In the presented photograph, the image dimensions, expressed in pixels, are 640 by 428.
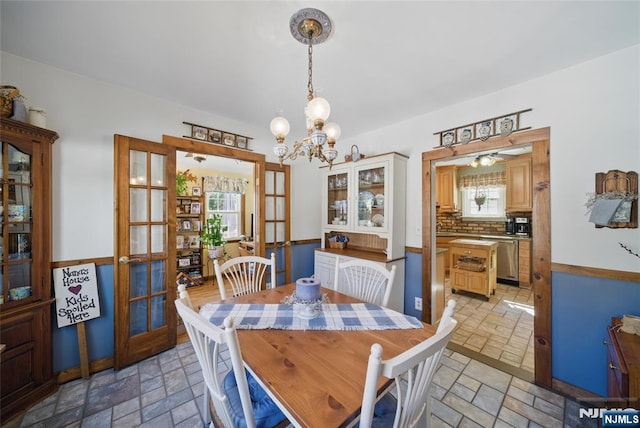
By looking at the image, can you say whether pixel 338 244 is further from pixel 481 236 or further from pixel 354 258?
pixel 481 236

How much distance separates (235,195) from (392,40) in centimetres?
484

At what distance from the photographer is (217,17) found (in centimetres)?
137

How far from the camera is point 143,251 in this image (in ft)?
7.39

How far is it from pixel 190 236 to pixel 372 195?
3.82 metres

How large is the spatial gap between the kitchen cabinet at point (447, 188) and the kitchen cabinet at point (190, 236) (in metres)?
5.09

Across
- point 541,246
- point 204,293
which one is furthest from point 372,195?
point 204,293

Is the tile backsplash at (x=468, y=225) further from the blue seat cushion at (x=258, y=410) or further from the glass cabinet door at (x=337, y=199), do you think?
the blue seat cushion at (x=258, y=410)

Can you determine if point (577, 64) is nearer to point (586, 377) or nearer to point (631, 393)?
point (631, 393)

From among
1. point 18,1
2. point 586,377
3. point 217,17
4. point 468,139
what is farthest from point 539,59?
point 18,1

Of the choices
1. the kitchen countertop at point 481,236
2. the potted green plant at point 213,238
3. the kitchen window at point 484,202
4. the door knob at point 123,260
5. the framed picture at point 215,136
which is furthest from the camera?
Result: the kitchen window at point 484,202

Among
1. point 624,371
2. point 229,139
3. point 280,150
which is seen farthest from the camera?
point 229,139

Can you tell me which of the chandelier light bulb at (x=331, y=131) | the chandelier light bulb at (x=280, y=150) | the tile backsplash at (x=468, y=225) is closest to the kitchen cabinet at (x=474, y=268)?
the tile backsplash at (x=468, y=225)

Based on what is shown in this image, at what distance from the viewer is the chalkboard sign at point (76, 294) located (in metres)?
1.86

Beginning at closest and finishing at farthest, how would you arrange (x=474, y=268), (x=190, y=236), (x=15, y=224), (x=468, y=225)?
(x=15, y=224) → (x=474, y=268) → (x=190, y=236) → (x=468, y=225)
